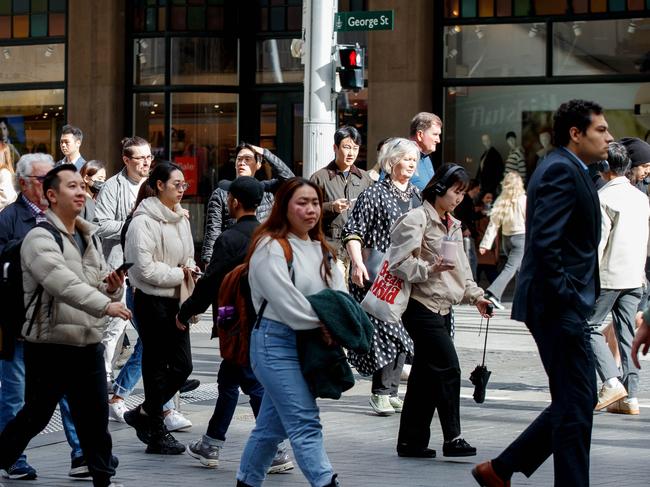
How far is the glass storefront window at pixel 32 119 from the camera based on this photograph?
23.2 meters

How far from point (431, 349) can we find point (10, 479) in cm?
257

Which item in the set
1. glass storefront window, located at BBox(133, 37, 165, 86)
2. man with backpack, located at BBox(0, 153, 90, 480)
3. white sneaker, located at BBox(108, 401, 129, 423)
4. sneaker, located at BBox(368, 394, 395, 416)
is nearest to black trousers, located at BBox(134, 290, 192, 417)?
man with backpack, located at BBox(0, 153, 90, 480)

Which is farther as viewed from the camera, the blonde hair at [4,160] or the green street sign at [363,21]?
the green street sign at [363,21]

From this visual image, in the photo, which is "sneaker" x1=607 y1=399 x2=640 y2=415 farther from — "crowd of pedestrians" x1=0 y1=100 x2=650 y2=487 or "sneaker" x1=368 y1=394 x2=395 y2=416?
"sneaker" x1=368 y1=394 x2=395 y2=416

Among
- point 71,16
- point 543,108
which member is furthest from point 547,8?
point 71,16

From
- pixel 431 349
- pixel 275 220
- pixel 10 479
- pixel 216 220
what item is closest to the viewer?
pixel 275 220

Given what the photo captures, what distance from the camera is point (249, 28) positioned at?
2248 centimetres

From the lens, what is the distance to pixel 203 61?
22.4 metres

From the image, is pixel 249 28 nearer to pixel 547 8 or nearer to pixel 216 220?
pixel 547 8

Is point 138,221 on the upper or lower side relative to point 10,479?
upper

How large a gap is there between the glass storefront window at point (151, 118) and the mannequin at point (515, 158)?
5.45 m

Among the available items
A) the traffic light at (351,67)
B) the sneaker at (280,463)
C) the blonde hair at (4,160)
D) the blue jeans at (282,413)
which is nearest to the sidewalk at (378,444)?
the sneaker at (280,463)

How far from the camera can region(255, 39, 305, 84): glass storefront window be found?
22.2 m

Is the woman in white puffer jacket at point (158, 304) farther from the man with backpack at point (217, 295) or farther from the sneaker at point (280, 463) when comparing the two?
the sneaker at point (280, 463)
